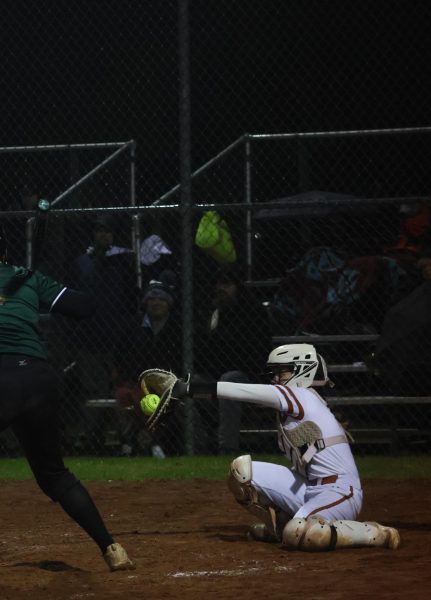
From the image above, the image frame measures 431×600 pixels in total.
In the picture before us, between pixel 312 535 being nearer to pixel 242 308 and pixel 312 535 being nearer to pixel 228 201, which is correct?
pixel 242 308

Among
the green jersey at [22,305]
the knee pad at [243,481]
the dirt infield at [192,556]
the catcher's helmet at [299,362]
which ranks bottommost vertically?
the dirt infield at [192,556]

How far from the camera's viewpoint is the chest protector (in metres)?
6.34

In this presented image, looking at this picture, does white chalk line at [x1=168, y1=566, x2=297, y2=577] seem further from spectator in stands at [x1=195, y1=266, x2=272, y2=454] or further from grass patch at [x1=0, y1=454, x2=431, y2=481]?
spectator in stands at [x1=195, y1=266, x2=272, y2=454]

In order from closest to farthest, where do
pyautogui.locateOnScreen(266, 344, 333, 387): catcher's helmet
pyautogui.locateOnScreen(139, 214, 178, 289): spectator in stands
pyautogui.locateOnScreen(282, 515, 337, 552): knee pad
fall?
pyautogui.locateOnScreen(282, 515, 337, 552): knee pad, pyautogui.locateOnScreen(266, 344, 333, 387): catcher's helmet, pyautogui.locateOnScreen(139, 214, 178, 289): spectator in stands

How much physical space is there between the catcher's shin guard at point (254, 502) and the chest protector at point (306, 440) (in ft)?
0.87

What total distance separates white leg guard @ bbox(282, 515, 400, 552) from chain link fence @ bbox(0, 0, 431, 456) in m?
3.92

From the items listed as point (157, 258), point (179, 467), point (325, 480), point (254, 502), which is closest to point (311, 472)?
point (325, 480)

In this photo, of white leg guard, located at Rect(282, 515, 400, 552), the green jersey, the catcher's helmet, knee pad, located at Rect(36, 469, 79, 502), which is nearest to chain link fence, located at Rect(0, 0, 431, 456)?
the catcher's helmet

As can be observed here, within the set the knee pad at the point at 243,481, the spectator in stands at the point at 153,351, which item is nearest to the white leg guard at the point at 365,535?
the knee pad at the point at 243,481

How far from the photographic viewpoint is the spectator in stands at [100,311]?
1074 cm

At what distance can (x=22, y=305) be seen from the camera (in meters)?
5.70

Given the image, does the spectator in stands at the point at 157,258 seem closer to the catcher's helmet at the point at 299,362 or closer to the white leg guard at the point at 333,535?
the catcher's helmet at the point at 299,362

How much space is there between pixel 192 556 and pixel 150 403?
0.83 m

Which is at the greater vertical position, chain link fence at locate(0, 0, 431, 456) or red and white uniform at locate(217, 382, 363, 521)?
chain link fence at locate(0, 0, 431, 456)
